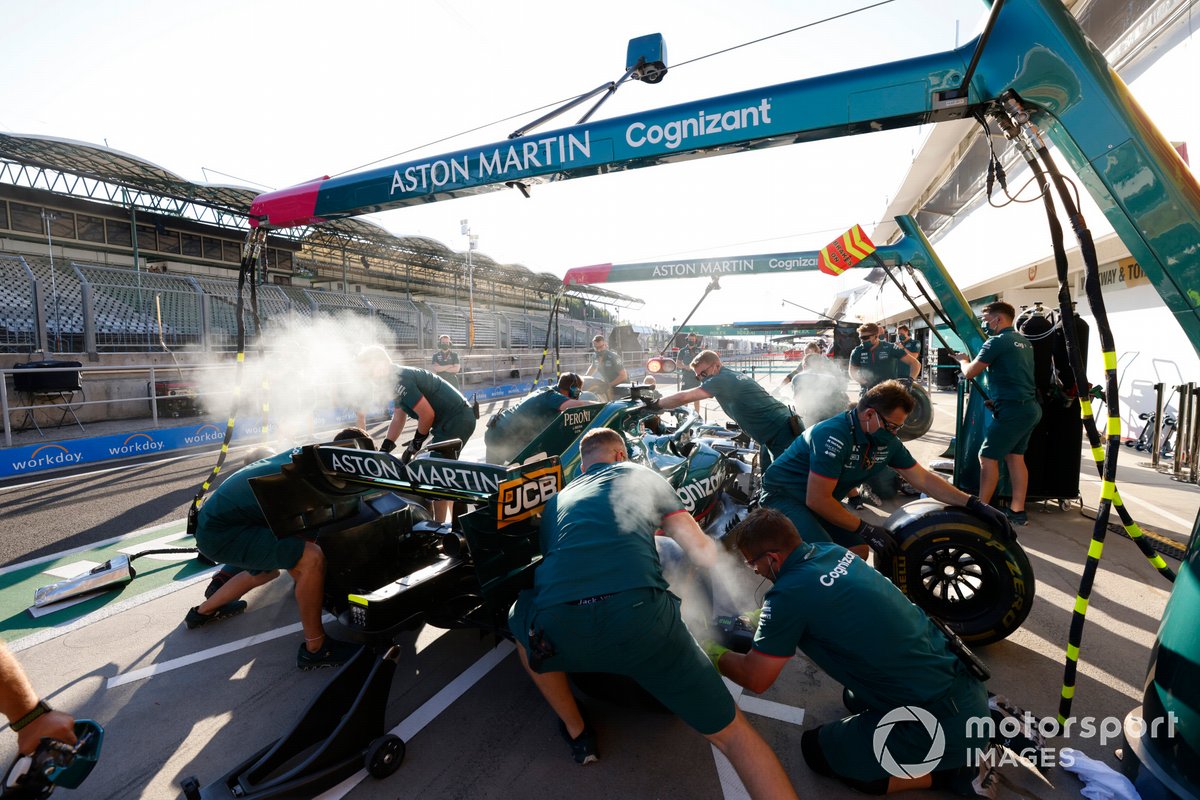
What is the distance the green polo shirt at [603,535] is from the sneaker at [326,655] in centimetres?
163

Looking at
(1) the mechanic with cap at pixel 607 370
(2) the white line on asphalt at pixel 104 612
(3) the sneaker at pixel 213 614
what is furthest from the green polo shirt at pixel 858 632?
(1) the mechanic with cap at pixel 607 370

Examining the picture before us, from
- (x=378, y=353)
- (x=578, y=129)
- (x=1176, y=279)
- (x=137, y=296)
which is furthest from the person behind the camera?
(x=137, y=296)

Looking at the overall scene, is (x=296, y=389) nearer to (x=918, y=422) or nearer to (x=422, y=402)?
(x=422, y=402)

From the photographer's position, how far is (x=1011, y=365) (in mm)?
4637

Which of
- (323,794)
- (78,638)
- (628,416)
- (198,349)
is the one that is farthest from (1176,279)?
(198,349)

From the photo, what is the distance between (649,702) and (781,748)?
61 centimetres

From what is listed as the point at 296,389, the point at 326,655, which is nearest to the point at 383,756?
the point at 326,655

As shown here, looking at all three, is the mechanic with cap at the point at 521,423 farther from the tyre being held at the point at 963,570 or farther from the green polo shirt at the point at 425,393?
the tyre being held at the point at 963,570

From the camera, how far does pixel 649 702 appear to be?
2443 millimetres

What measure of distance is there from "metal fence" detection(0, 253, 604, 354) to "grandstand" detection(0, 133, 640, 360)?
43mm

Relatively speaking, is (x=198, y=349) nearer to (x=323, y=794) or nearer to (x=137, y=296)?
(x=137, y=296)

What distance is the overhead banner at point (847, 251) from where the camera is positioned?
7.61m

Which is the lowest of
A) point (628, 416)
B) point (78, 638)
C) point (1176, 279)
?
point (78, 638)

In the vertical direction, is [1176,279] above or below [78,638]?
above
